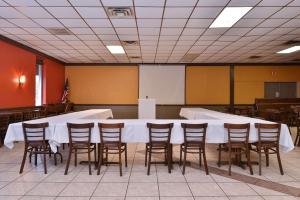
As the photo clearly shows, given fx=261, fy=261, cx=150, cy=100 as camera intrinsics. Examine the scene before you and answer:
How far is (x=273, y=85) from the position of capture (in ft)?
43.0

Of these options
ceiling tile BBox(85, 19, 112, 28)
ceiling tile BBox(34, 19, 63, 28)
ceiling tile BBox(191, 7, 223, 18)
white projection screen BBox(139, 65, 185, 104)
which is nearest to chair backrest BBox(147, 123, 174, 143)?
ceiling tile BBox(191, 7, 223, 18)

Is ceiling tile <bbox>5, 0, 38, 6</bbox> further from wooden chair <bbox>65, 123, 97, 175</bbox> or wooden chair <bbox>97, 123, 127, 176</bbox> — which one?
wooden chair <bbox>97, 123, 127, 176</bbox>

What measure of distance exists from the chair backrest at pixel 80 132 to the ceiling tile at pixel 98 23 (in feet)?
8.41

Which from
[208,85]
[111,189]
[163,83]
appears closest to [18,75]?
[111,189]

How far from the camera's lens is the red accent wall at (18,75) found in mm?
7590

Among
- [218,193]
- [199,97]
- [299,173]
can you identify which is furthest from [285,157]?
[199,97]

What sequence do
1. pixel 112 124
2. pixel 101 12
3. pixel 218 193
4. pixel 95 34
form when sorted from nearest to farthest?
1. pixel 218 193
2. pixel 112 124
3. pixel 101 12
4. pixel 95 34

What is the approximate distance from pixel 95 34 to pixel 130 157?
11.5 feet

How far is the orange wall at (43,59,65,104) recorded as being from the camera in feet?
34.8

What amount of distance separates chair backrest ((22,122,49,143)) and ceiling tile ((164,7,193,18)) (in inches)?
127

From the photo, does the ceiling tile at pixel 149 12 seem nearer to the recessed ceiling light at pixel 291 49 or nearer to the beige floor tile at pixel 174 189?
the beige floor tile at pixel 174 189

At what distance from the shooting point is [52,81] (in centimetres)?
1134

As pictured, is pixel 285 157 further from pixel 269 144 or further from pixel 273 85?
pixel 273 85

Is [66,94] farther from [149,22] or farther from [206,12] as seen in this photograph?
[206,12]
